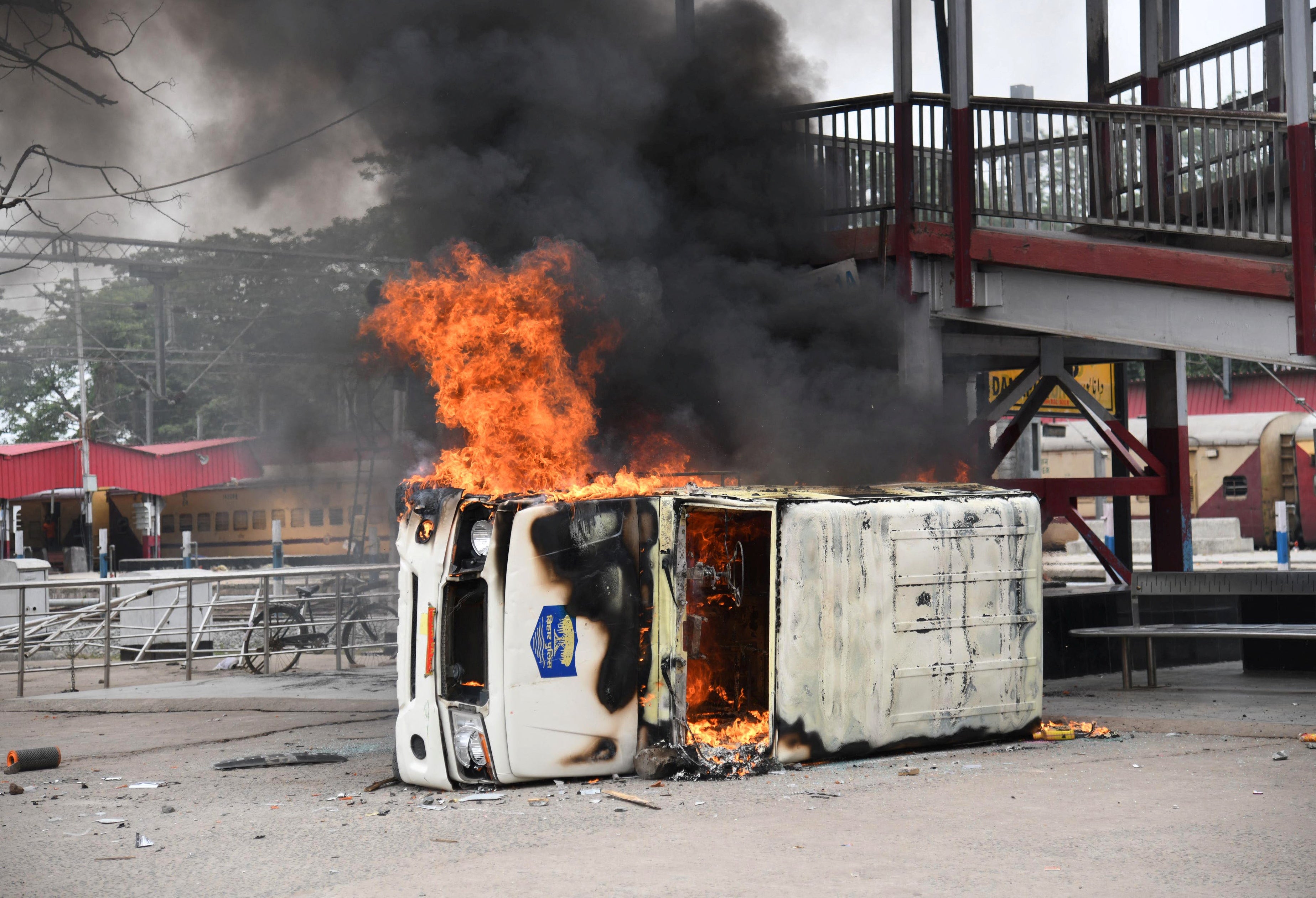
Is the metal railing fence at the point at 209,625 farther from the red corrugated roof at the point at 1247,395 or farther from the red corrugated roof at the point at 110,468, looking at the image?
the red corrugated roof at the point at 1247,395

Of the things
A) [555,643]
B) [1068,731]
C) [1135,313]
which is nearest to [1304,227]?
[1135,313]

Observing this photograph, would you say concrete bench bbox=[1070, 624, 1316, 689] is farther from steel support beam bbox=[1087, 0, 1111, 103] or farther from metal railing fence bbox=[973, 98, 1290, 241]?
steel support beam bbox=[1087, 0, 1111, 103]

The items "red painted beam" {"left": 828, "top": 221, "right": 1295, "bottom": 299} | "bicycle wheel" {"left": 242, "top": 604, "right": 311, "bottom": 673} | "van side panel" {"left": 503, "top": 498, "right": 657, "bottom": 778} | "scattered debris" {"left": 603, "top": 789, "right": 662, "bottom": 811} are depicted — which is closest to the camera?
"scattered debris" {"left": 603, "top": 789, "right": 662, "bottom": 811}

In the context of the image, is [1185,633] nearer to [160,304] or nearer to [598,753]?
[598,753]

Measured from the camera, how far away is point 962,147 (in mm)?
9500

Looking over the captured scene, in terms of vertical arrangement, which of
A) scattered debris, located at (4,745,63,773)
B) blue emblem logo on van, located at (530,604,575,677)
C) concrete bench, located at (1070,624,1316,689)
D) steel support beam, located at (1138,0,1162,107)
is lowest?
scattered debris, located at (4,745,63,773)

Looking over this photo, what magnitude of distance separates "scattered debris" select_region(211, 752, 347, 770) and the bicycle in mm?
4454

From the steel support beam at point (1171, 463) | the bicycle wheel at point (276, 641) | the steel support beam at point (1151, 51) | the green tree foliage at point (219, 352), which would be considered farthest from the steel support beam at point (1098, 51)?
the bicycle wheel at point (276, 641)

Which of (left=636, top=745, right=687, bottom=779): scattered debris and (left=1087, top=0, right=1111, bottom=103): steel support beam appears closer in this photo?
(left=636, top=745, right=687, bottom=779): scattered debris

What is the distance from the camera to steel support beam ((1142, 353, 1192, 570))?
11500 mm

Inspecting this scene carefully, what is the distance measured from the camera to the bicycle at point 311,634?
1273cm

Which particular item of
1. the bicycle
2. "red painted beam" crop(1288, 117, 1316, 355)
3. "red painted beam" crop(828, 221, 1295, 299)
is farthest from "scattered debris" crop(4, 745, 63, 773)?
"red painted beam" crop(1288, 117, 1316, 355)

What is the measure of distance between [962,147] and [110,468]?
105 feet

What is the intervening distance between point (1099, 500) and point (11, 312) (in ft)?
128
